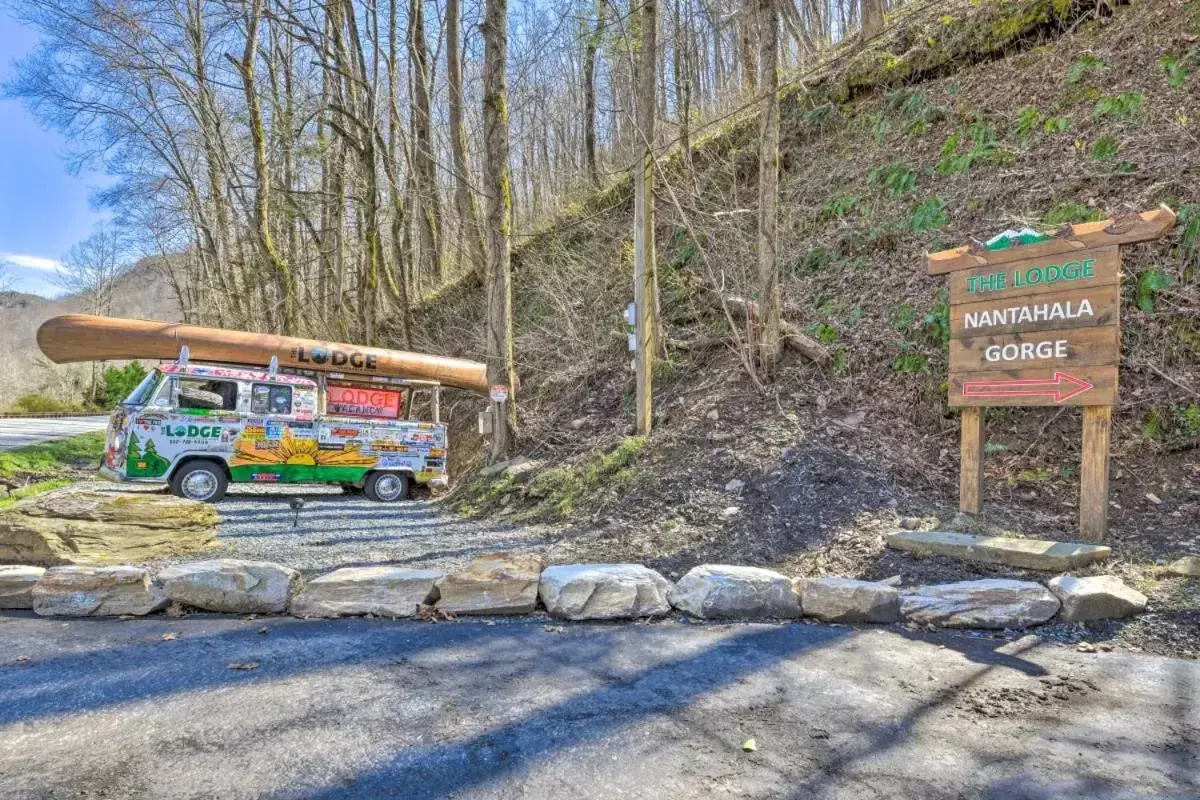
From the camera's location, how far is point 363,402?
1088 cm

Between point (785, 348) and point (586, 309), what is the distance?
5669 millimetres

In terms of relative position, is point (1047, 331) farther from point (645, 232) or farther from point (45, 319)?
point (45, 319)

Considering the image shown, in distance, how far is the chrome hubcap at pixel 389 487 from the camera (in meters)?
10.6

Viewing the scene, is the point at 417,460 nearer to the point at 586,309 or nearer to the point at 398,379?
the point at 398,379

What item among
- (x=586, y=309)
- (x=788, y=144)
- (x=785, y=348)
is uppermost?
(x=788, y=144)

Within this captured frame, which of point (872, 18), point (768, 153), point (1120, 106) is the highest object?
point (872, 18)

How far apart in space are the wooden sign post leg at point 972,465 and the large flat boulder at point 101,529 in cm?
601

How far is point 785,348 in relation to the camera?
799cm

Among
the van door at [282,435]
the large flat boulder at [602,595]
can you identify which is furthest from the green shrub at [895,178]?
the van door at [282,435]

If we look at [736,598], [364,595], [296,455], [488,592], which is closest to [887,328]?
[736,598]

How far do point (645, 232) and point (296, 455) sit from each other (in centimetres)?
593

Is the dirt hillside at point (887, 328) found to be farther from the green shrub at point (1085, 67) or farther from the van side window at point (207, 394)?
the van side window at point (207, 394)

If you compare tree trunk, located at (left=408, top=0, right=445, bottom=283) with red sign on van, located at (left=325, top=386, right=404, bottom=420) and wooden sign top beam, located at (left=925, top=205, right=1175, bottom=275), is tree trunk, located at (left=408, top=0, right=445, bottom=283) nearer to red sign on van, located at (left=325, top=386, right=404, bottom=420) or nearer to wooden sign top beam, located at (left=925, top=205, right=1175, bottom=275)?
red sign on van, located at (left=325, top=386, right=404, bottom=420)

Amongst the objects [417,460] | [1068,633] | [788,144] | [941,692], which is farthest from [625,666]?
[788,144]
